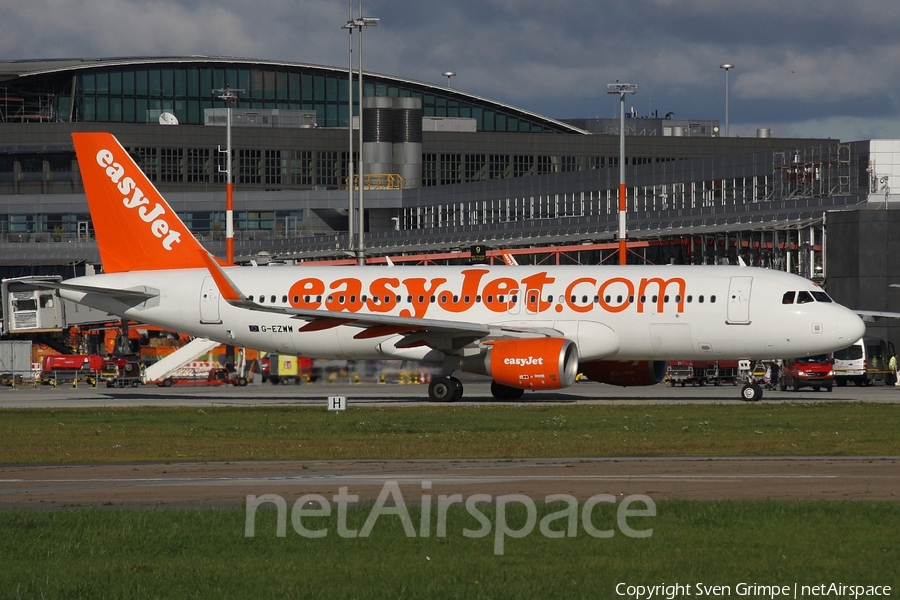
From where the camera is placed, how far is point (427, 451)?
24188 millimetres

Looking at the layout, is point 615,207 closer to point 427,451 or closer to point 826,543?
point 427,451

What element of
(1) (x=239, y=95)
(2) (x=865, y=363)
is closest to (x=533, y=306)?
(2) (x=865, y=363)

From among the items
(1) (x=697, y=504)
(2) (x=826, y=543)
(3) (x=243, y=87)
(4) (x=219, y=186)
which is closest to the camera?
(2) (x=826, y=543)

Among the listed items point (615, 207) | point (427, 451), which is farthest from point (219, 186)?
point (427, 451)

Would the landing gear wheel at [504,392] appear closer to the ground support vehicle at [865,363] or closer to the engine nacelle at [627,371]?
the engine nacelle at [627,371]

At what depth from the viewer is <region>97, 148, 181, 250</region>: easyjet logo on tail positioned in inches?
1777

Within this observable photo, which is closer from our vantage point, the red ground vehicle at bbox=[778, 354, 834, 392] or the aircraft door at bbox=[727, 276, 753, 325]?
the aircraft door at bbox=[727, 276, 753, 325]

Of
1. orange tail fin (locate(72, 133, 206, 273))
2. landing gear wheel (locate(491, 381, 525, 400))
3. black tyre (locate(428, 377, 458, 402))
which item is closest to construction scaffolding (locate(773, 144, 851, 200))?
landing gear wheel (locate(491, 381, 525, 400))

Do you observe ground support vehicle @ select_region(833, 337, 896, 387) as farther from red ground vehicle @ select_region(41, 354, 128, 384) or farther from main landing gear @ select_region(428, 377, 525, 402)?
red ground vehicle @ select_region(41, 354, 128, 384)

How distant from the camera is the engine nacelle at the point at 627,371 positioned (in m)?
41.8

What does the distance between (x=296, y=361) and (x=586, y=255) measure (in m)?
24.1

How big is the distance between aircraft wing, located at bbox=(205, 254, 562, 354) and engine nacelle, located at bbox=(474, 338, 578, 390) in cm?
140

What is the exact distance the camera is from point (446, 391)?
134ft

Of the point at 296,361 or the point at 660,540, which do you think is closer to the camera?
the point at 660,540
